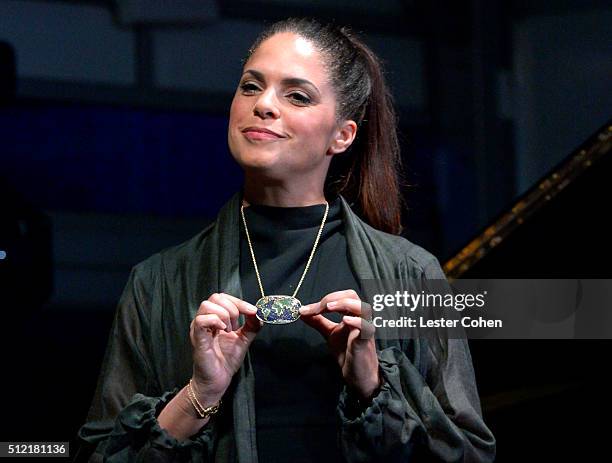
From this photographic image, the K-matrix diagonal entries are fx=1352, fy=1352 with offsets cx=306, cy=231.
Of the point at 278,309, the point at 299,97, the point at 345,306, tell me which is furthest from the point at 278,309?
the point at 299,97

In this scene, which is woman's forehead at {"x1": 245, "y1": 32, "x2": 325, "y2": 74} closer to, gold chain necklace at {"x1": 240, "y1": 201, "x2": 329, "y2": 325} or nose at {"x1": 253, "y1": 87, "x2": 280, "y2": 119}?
nose at {"x1": 253, "y1": 87, "x2": 280, "y2": 119}

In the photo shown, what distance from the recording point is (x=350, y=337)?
1.73 m

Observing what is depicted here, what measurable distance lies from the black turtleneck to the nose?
139 mm

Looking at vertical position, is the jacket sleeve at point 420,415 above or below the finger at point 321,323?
below

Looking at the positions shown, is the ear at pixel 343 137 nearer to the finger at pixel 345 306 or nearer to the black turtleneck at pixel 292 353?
the black turtleneck at pixel 292 353

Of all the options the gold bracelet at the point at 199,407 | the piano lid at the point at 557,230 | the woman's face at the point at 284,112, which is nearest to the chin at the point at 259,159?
the woman's face at the point at 284,112

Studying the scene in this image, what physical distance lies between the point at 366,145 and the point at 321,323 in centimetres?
40

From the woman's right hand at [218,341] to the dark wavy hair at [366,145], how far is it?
367 mm

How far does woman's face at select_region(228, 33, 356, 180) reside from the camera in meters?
1.86

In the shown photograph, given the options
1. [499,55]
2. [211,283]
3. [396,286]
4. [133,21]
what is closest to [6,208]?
[133,21]

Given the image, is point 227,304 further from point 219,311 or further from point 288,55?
point 288,55

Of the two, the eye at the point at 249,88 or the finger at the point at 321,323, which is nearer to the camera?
the finger at the point at 321,323

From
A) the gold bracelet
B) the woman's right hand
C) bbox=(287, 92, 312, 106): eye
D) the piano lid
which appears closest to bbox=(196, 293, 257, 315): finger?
the woman's right hand

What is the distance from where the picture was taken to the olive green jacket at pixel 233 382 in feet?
5.75
